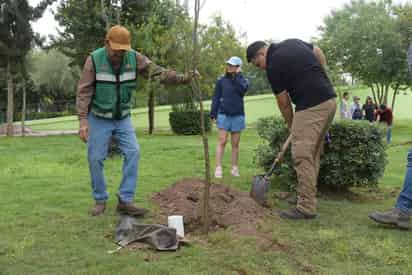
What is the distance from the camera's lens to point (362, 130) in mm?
6391

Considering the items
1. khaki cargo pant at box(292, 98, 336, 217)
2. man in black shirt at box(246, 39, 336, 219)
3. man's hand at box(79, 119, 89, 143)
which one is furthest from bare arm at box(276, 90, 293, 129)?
man's hand at box(79, 119, 89, 143)

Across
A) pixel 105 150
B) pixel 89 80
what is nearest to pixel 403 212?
pixel 105 150

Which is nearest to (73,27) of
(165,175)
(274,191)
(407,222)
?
(165,175)

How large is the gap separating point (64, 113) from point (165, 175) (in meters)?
48.4

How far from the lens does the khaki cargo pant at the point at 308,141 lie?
520 centimetres

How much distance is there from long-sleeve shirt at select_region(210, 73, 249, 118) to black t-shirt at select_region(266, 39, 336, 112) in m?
2.47

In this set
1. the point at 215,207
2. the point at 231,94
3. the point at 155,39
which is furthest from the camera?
the point at 155,39

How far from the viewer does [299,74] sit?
516cm

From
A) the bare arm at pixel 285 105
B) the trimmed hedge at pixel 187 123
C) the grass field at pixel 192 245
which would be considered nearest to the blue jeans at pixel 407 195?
the grass field at pixel 192 245

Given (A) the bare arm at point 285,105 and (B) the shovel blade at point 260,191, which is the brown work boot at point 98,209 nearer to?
(B) the shovel blade at point 260,191

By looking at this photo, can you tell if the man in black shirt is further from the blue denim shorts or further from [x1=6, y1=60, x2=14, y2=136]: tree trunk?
[x1=6, y1=60, x2=14, y2=136]: tree trunk

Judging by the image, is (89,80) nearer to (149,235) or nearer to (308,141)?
(149,235)

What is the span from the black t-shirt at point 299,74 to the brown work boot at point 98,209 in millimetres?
2208

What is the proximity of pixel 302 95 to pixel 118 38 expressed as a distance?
6.44 ft
